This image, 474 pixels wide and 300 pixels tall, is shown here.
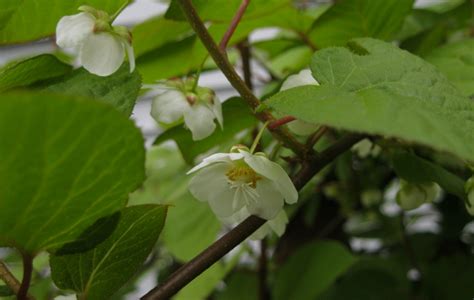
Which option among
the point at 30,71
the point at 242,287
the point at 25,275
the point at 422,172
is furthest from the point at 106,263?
the point at 242,287

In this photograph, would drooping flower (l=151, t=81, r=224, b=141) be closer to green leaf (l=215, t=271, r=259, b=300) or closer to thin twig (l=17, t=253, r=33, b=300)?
thin twig (l=17, t=253, r=33, b=300)

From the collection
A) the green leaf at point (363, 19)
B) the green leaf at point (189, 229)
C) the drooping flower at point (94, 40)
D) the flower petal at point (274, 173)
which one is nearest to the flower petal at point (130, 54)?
the drooping flower at point (94, 40)

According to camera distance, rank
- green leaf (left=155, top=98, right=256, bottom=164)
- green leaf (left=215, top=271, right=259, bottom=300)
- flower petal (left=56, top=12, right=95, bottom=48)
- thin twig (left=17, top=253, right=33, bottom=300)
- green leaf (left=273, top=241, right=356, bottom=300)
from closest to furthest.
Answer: thin twig (left=17, top=253, right=33, bottom=300), flower petal (left=56, top=12, right=95, bottom=48), green leaf (left=155, top=98, right=256, bottom=164), green leaf (left=273, top=241, right=356, bottom=300), green leaf (left=215, top=271, right=259, bottom=300)

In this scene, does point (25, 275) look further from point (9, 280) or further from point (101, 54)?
point (101, 54)

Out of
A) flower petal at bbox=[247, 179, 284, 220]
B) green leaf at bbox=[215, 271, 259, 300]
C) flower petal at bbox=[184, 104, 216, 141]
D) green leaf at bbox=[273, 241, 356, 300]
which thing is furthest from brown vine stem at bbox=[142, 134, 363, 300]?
green leaf at bbox=[215, 271, 259, 300]

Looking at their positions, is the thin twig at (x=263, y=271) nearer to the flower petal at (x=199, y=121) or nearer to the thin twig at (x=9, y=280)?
the flower petal at (x=199, y=121)

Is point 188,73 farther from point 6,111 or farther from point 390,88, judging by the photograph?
point 6,111
